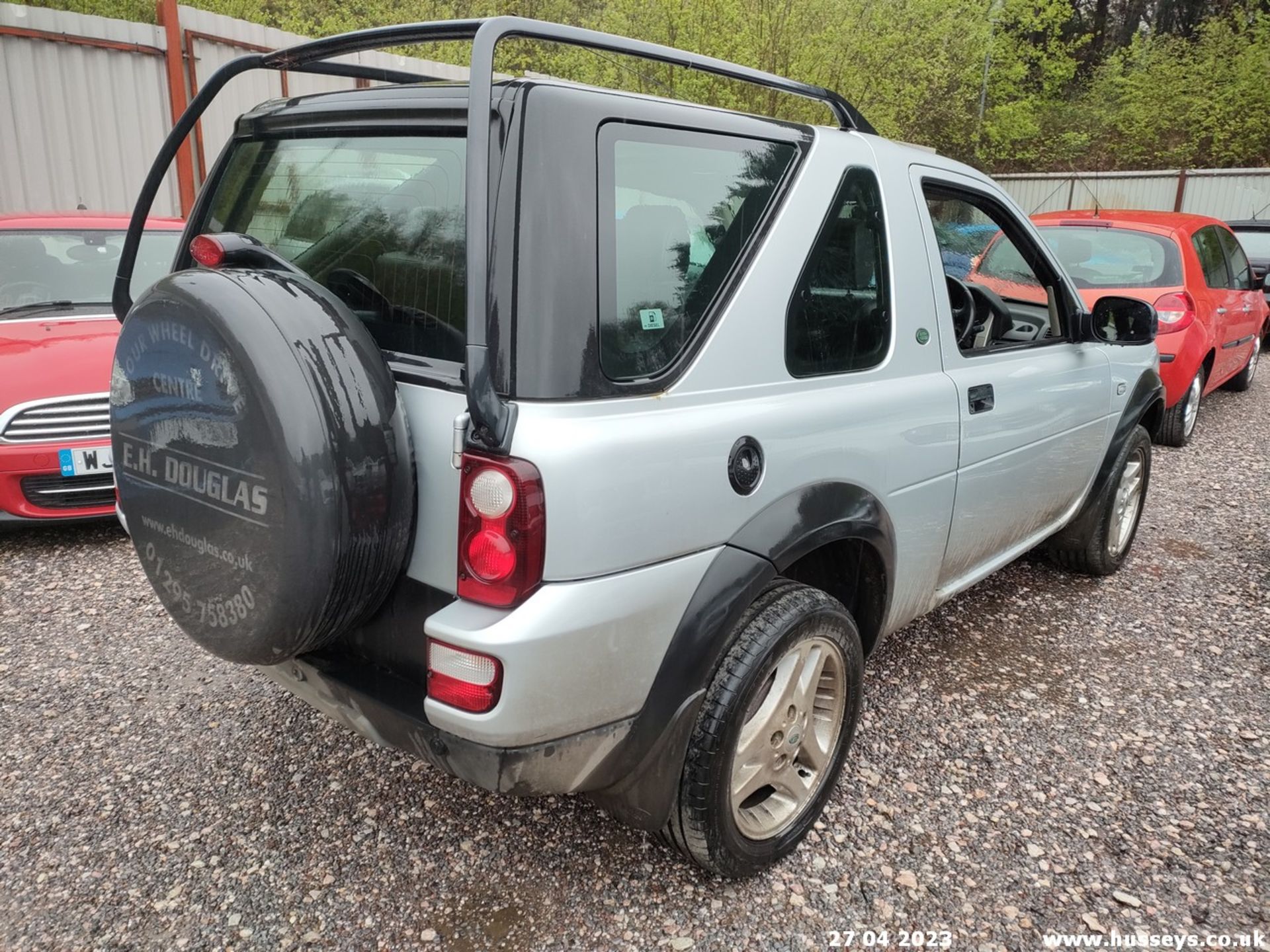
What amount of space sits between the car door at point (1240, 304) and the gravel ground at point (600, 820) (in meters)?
4.98

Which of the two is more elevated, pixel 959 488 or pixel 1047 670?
pixel 959 488

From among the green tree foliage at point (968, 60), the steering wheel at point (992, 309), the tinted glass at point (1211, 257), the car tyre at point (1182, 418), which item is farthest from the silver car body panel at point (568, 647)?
the green tree foliage at point (968, 60)

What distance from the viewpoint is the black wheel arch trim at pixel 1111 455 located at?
154 inches

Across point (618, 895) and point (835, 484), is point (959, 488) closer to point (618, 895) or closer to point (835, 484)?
point (835, 484)

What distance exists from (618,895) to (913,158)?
2213mm

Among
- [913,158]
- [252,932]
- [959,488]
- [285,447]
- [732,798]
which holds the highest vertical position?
[913,158]

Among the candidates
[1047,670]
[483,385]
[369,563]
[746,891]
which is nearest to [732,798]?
[746,891]

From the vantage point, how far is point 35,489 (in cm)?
413

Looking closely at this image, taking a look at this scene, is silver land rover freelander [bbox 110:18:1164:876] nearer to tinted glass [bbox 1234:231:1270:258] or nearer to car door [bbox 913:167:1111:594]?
car door [bbox 913:167:1111:594]

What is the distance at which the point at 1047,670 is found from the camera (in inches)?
136

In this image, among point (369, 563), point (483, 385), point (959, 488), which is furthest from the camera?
point (959, 488)

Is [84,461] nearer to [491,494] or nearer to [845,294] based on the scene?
[491,494]

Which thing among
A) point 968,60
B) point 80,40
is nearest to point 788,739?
point 80,40

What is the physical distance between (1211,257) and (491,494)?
7542 millimetres
